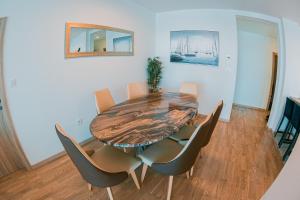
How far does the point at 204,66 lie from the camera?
3947mm

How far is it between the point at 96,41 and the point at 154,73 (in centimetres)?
170

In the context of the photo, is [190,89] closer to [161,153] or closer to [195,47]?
[195,47]

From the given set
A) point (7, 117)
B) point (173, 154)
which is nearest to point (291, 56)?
point (173, 154)

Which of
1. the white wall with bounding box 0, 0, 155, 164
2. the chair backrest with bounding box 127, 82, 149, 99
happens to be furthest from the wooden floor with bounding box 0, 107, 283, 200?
the chair backrest with bounding box 127, 82, 149, 99

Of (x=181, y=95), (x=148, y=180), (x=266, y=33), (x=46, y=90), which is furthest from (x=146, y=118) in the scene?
(x=266, y=33)

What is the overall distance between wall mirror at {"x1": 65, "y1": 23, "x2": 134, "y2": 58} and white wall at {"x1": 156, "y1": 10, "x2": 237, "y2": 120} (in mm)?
1131

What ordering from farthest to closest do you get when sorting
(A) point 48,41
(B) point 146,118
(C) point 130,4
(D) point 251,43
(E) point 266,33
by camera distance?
(D) point 251,43 → (E) point 266,33 → (C) point 130,4 → (A) point 48,41 → (B) point 146,118

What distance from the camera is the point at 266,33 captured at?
4.41 meters

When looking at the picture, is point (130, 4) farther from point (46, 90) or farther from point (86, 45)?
point (46, 90)

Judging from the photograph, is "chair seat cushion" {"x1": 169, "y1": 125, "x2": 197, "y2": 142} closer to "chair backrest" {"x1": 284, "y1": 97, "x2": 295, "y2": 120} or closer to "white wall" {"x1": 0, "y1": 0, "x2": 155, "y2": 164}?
"white wall" {"x1": 0, "y1": 0, "x2": 155, "y2": 164}

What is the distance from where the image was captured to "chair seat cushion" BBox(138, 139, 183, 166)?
5.52 ft

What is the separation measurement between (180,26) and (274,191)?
397 centimetres

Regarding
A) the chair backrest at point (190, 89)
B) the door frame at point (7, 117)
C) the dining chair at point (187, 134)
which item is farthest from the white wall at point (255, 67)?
the door frame at point (7, 117)

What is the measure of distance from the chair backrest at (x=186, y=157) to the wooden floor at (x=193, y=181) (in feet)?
1.60
